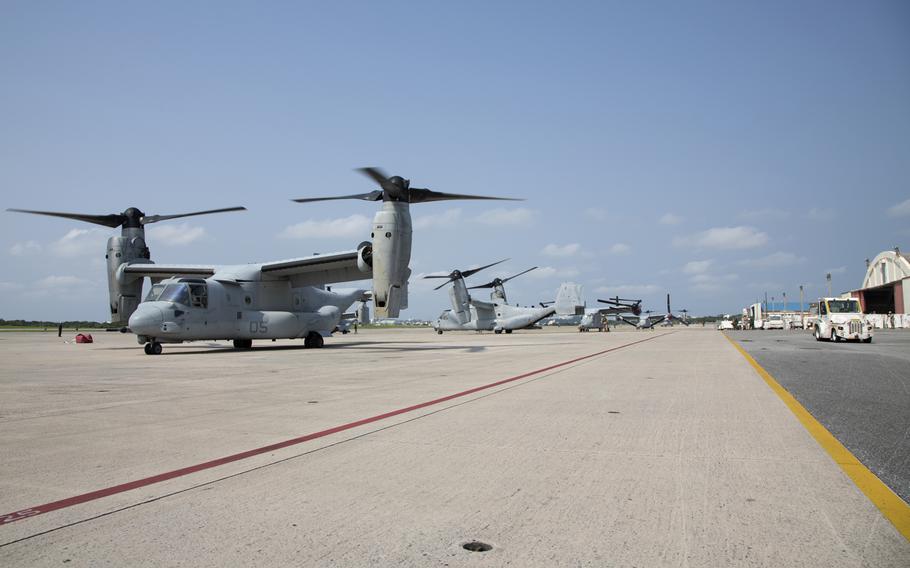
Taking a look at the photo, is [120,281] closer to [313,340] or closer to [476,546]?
[313,340]

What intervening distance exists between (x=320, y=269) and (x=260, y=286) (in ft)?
8.13

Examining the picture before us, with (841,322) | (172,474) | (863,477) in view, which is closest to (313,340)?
(172,474)

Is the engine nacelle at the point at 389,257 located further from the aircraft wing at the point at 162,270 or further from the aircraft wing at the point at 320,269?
the aircraft wing at the point at 162,270

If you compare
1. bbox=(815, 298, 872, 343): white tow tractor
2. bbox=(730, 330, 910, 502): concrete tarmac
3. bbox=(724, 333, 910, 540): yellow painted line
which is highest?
bbox=(815, 298, 872, 343): white tow tractor

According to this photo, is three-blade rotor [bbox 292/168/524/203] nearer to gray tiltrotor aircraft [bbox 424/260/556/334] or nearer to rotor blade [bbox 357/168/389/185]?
rotor blade [bbox 357/168/389/185]

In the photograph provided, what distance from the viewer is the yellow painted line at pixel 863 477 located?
3.06 meters

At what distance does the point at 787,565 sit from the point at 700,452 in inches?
86.9

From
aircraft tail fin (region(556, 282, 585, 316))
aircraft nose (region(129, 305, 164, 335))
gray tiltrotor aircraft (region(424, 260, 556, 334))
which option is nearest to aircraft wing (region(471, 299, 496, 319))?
gray tiltrotor aircraft (region(424, 260, 556, 334))

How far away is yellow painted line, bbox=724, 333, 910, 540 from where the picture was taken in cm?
306

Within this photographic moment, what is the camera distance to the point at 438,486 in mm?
3693

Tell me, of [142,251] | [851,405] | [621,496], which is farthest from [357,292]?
[621,496]

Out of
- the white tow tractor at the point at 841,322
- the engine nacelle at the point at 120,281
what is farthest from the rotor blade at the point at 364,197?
the white tow tractor at the point at 841,322

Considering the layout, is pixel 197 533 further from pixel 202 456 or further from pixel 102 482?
pixel 202 456

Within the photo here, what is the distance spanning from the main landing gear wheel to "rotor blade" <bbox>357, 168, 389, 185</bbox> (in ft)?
27.7
